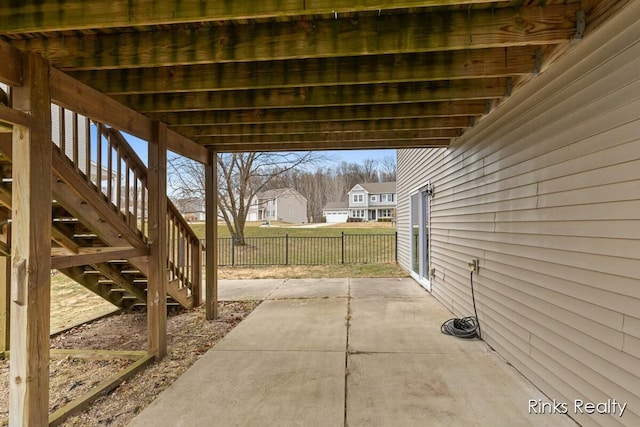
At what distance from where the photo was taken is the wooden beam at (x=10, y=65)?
2082 mm

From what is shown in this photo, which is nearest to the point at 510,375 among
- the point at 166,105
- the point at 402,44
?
the point at 402,44

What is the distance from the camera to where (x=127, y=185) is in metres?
3.70

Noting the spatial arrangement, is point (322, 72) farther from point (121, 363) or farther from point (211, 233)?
point (121, 363)

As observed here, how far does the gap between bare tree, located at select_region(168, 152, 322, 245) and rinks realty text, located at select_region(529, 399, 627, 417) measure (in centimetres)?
1143

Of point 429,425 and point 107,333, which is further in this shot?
point 107,333

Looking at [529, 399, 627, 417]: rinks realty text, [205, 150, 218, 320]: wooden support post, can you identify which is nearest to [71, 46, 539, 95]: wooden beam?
[205, 150, 218, 320]: wooden support post

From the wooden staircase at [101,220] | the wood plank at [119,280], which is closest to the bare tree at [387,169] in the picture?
the wooden staircase at [101,220]

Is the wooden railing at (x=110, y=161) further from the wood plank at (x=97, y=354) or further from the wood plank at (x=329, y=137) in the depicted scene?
the wood plank at (x=97, y=354)

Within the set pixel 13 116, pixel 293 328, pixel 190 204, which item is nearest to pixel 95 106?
pixel 13 116

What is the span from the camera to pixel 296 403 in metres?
2.61

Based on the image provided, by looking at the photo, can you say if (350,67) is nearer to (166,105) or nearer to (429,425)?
(166,105)

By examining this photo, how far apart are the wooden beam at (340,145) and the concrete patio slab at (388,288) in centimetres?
270

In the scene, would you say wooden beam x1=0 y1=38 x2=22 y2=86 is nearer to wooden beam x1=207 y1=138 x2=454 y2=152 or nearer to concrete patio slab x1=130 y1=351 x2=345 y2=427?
concrete patio slab x1=130 y1=351 x2=345 y2=427

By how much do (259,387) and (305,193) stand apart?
32650 millimetres
